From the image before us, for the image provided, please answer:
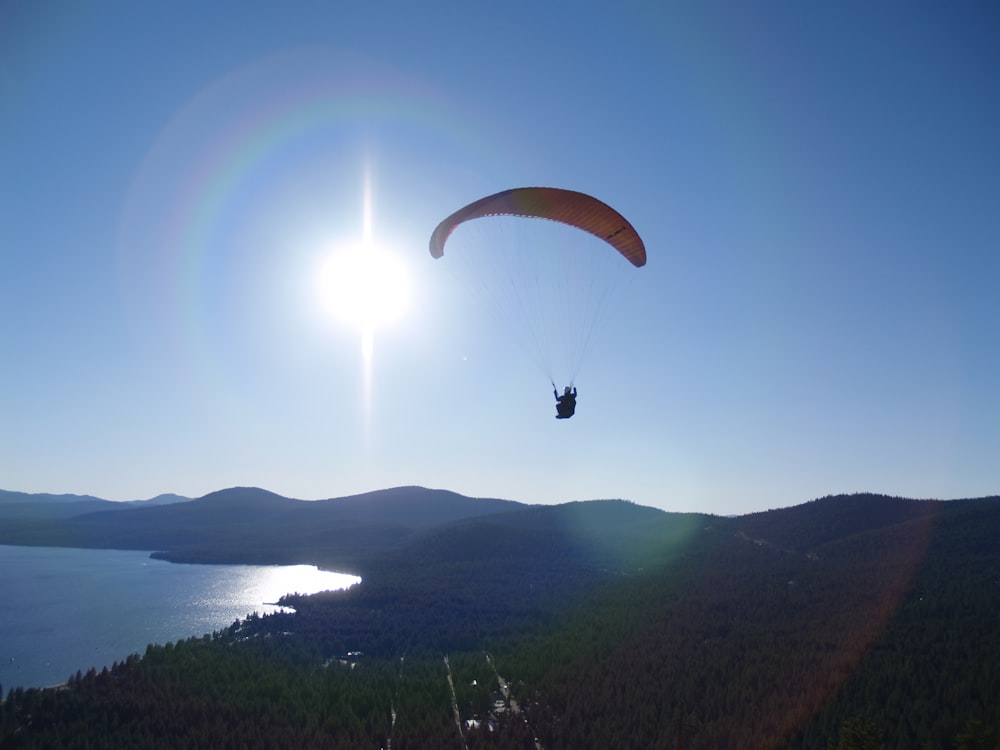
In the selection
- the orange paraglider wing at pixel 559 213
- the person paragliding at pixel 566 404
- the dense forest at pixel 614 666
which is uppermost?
the orange paraglider wing at pixel 559 213

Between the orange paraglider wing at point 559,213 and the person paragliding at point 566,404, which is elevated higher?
the orange paraglider wing at point 559,213

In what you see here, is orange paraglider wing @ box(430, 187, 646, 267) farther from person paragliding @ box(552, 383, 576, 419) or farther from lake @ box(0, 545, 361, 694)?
lake @ box(0, 545, 361, 694)

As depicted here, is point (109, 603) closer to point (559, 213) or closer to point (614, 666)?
point (614, 666)

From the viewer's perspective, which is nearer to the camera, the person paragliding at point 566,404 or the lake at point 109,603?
the person paragliding at point 566,404

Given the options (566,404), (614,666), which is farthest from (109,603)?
(566,404)

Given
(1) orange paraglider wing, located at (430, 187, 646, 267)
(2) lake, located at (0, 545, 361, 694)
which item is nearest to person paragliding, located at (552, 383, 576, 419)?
(1) orange paraglider wing, located at (430, 187, 646, 267)

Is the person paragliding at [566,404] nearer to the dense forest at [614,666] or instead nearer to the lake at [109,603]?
the dense forest at [614,666]

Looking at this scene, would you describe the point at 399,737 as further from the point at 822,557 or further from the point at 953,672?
the point at 822,557

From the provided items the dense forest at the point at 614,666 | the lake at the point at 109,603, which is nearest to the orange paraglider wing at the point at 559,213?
the dense forest at the point at 614,666
